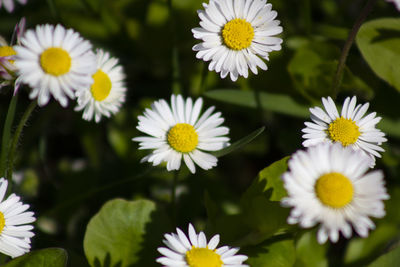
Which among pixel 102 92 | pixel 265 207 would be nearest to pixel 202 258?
pixel 265 207

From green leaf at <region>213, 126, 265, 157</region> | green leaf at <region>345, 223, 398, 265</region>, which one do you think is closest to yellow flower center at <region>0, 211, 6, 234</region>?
green leaf at <region>213, 126, 265, 157</region>

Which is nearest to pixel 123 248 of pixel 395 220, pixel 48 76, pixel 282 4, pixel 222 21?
pixel 48 76

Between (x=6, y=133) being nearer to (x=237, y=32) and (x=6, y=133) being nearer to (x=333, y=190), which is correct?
(x=237, y=32)

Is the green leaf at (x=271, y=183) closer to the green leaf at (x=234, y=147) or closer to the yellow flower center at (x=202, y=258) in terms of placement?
the green leaf at (x=234, y=147)

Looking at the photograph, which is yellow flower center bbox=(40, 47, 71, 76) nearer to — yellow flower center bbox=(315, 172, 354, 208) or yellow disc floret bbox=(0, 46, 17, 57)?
yellow disc floret bbox=(0, 46, 17, 57)

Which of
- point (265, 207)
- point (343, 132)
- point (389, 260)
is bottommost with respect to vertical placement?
point (389, 260)

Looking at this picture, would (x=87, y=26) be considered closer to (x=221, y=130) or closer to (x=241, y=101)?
(x=241, y=101)

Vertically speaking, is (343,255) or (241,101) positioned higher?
(241,101)
